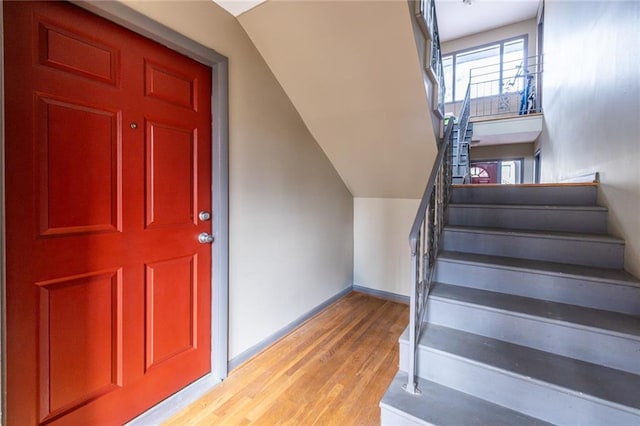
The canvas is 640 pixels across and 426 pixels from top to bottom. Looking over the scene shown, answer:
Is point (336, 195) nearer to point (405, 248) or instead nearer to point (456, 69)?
point (405, 248)

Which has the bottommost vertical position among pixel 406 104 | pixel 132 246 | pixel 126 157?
pixel 132 246

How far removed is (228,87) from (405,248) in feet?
7.87

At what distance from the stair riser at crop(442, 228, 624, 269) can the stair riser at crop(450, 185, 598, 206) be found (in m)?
0.59

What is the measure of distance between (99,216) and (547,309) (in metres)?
2.30

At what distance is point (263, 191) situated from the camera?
2.15 meters

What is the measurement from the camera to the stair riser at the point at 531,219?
194 cm

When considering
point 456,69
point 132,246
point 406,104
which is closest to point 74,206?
point 132,246

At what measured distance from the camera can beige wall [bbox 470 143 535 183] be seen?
5910mm

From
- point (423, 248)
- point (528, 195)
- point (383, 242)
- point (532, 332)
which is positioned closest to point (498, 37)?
point (528, 195)

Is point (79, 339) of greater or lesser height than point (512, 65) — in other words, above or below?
below

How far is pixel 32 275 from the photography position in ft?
3.69

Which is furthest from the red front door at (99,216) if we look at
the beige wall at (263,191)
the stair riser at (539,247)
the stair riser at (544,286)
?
the stair riser at (539,247)

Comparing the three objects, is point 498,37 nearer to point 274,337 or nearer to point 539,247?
point 539,247

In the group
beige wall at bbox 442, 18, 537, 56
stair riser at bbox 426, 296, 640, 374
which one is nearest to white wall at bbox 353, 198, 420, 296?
stair riser at bbox 426, 296, 640, 374
